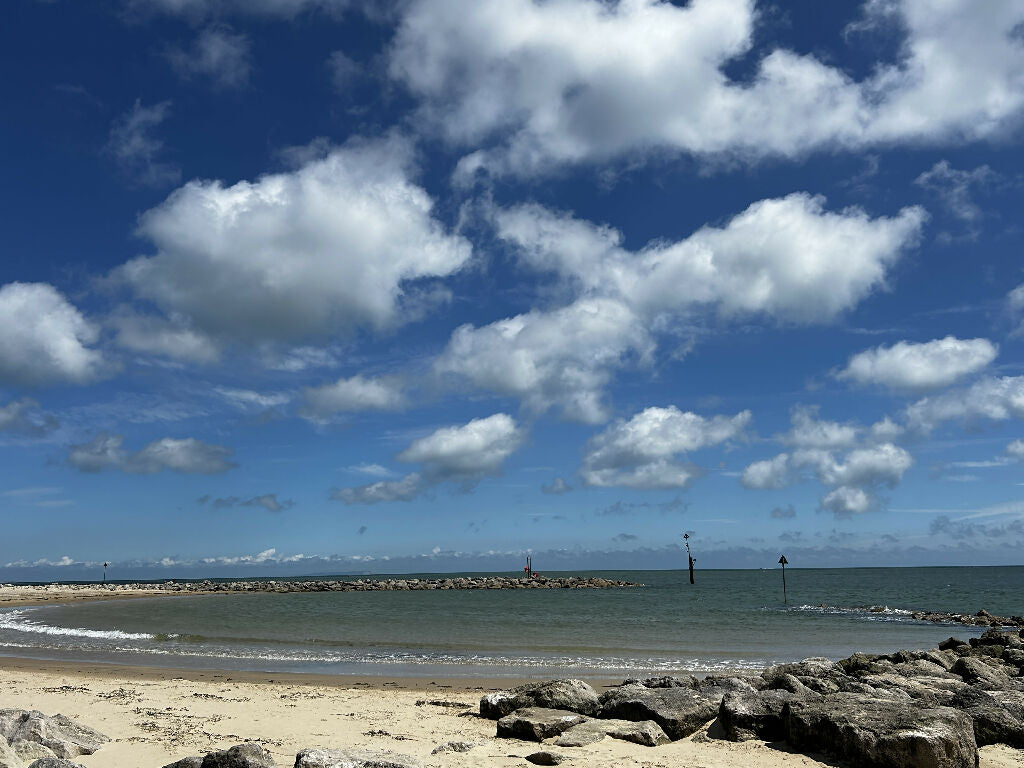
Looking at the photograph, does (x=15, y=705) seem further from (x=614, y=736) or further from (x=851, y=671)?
(x=851, y=671)

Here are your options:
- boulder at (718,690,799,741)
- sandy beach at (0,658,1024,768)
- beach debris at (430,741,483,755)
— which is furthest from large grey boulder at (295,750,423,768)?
boulder at (718,690,799,741)

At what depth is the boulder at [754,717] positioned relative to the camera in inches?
391

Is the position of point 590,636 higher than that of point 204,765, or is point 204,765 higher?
point 204,765

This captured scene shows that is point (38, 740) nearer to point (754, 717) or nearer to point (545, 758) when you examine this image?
point (545, 758)

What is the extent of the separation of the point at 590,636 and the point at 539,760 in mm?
19816

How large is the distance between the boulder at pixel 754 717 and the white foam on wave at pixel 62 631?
25624mm

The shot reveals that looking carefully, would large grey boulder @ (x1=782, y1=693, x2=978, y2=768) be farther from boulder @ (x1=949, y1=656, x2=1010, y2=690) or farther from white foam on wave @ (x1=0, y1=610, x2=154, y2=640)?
white foam on wave @ (x1=0, y1=610, x2=154, y2=640)

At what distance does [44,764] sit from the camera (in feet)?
22.9

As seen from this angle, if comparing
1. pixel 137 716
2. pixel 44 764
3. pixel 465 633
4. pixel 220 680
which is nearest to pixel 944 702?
A: pixel 44 764

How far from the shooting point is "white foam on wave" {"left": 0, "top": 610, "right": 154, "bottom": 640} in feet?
97.1

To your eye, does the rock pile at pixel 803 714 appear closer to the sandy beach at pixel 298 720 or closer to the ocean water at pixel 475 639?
the sandy beach at pixel 298 720

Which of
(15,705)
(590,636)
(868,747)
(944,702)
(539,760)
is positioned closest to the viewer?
(868,747)

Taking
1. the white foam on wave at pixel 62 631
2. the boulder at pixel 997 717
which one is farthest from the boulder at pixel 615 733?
the white foam on wave at pixel 62 631

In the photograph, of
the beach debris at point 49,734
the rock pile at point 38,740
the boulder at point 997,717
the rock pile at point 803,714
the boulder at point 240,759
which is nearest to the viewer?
the boulder at point 240,759
